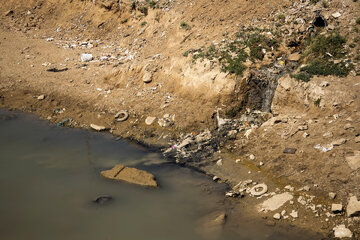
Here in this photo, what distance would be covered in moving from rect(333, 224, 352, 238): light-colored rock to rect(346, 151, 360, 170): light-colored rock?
4.56 feet

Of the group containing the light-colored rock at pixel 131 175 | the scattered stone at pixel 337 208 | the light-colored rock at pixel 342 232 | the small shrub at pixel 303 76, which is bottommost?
the light-colored rock at pixel 342 232

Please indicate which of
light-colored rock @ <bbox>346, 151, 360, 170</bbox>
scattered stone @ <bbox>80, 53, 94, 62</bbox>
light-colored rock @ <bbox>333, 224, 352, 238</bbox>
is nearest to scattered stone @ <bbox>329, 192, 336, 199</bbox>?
light-colored rock @ <bbox>333, 224, 352, 238</bbox>

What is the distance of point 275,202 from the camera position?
6.34 m

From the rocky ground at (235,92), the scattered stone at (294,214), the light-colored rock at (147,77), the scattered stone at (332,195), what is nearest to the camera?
the scattered stone at (294,214)

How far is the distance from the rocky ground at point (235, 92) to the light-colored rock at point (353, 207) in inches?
1.0

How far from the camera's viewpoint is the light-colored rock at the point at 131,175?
7.12 metres

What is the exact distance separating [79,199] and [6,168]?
2.41 metres

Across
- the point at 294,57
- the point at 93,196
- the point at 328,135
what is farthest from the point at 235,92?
the point at 93,196

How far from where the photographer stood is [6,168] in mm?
7625

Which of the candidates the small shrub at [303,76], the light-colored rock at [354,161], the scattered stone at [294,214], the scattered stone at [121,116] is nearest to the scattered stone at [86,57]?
the scattered stone at [121,116]

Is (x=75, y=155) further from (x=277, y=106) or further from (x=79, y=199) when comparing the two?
(x=277, y=106)

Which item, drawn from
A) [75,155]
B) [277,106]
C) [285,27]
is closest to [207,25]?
[285,27]

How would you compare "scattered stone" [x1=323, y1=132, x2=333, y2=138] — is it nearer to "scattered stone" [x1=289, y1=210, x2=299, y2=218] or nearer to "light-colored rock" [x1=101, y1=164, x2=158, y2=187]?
"scattered stone" [x1=289, y1=210, x2=299, y2=218]

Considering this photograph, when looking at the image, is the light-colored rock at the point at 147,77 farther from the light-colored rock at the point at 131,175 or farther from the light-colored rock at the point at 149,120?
the light-colored rock at the point at 131,175
